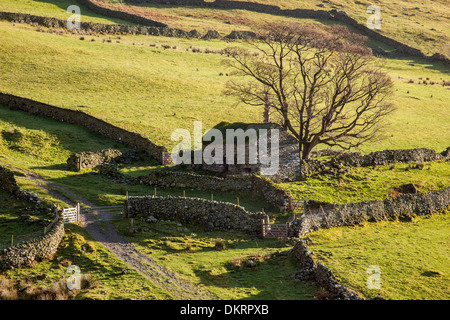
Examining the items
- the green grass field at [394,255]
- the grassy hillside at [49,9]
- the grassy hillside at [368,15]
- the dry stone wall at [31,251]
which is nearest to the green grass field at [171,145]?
the green grass field at [394,255]

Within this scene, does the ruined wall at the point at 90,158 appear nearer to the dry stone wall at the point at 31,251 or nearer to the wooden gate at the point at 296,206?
the dry stone wall at the point at 31,251

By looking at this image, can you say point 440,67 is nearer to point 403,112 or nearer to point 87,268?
point 403,112

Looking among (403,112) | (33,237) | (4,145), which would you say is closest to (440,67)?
(403,112)

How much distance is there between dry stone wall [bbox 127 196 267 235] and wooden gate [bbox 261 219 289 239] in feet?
1.23

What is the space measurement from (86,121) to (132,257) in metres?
27.1

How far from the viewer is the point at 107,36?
81375mm

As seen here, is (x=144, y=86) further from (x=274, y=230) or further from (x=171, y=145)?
(x=274, y=230)

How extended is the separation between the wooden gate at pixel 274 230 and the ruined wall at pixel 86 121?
1589 centimetres

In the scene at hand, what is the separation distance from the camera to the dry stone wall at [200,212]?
105 ft

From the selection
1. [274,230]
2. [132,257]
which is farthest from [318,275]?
[132,257]

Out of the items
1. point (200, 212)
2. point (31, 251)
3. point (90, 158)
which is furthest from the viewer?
point (90, 158)

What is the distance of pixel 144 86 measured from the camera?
63.7 metres

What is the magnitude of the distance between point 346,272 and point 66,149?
28.1 meters

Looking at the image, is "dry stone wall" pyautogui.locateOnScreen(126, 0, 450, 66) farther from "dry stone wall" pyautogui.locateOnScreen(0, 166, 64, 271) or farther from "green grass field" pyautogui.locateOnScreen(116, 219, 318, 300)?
"dry stone wall" pyautogui.locateOnScreen(0, 166, 64, 271)
